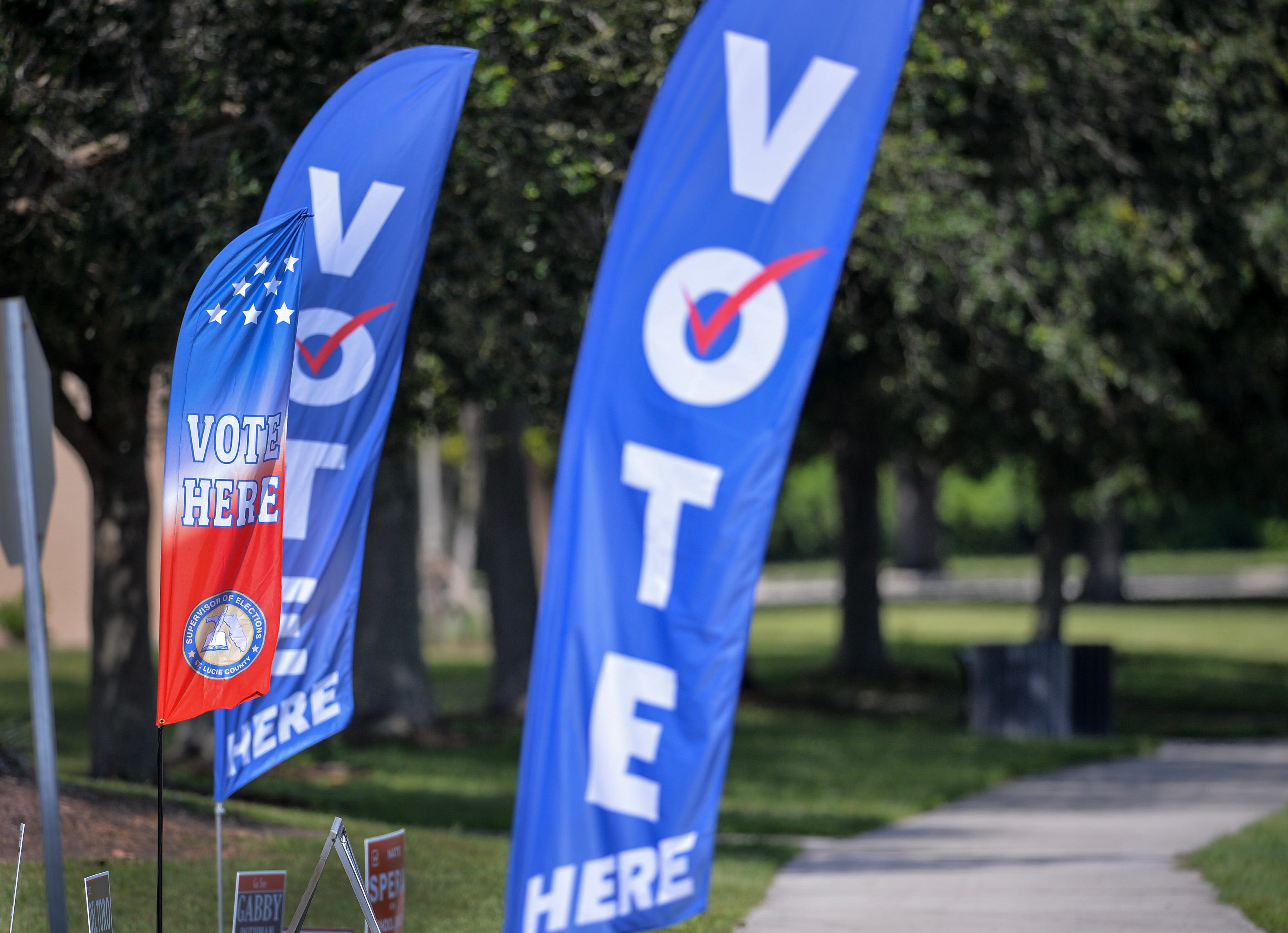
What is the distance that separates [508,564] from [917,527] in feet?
126

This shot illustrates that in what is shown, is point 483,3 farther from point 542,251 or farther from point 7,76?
point 7,76

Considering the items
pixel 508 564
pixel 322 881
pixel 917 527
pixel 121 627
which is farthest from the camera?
pixel 917 527

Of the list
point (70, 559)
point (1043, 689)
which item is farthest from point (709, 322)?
point (70, 559)

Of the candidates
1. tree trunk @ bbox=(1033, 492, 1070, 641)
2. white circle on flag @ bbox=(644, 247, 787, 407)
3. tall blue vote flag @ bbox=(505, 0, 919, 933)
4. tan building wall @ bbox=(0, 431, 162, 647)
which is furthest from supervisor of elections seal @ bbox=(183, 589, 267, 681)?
tan building wall @ bbox=(0, 431, 162, 647)

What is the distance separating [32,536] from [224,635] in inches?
57.7

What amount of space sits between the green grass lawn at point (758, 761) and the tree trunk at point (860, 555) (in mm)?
541

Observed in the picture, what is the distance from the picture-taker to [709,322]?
14.2ft

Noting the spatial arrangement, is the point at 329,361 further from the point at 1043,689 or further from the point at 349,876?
the point at 1043,689

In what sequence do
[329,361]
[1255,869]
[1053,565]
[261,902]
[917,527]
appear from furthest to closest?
[917,527]
[1053,565]
[1255,869]
[329,361]
[261,902]

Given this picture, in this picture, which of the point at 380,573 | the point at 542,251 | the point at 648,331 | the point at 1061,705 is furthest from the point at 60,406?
the point at 1061,705

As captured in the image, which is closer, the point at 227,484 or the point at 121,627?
the point at 227,484

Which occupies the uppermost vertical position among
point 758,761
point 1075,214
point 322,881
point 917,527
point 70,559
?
point 1075,214

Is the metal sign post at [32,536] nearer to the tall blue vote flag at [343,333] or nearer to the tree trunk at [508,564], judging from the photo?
the tall blue vote flag at [343,333]

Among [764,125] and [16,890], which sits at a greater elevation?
[764,125]
